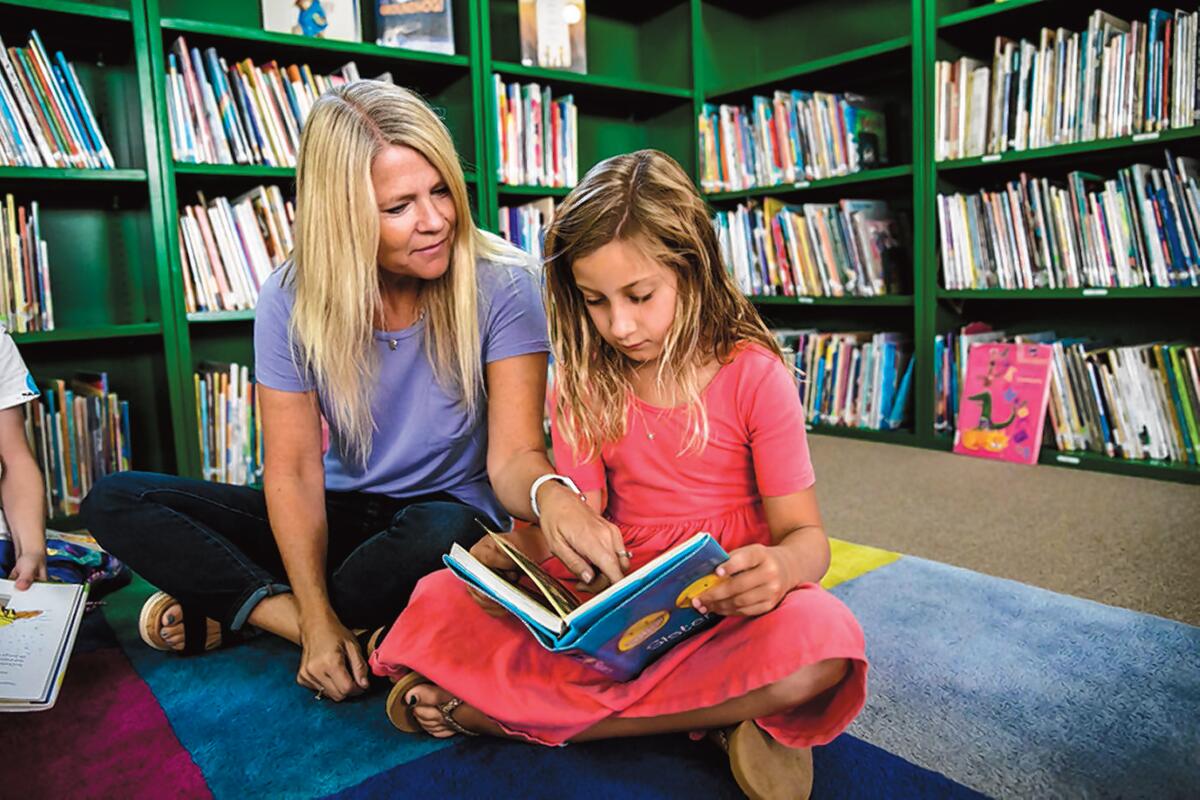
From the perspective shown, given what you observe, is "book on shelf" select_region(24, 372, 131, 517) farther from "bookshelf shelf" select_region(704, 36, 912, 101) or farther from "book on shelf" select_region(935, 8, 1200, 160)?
"book on shelf" select_region(935, 8, 1200, 160)

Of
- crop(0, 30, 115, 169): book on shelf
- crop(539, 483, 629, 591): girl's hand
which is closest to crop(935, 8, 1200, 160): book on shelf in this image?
crop(539, 483, 629, 591): girl's hand

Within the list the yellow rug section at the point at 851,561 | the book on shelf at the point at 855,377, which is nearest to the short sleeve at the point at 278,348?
the yellow rug section at the point at 851,561

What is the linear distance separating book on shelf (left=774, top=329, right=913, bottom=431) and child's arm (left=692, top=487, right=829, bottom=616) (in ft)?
6.28

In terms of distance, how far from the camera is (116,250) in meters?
2.51

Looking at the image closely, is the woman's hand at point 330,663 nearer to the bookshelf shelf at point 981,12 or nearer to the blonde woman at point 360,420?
the blonde woman at point 360,420

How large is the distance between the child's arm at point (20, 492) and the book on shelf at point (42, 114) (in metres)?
1.02

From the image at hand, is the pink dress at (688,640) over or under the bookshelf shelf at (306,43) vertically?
under

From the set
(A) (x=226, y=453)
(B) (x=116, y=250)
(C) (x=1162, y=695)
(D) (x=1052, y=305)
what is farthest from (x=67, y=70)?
(D) (x=1052, y=305)

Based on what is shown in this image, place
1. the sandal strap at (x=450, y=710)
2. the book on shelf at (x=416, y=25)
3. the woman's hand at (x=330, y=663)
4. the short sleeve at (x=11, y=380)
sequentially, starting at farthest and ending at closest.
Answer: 1. the book on shelf at (x=416, y=25)
2. the short sleeve at (x=11, y=380)
3. the woman's hand at (x=330, y=663)
4. the sandal strap at (x=450, y=710)

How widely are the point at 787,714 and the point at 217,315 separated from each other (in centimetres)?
196

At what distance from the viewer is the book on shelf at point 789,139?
289cm

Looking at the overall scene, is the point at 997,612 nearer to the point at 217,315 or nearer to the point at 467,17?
the point at 217,315

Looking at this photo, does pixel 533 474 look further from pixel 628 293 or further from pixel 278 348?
pixel 278 348

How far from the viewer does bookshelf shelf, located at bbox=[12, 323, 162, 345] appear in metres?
2.18
